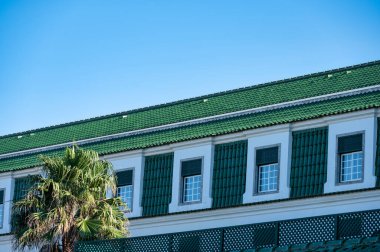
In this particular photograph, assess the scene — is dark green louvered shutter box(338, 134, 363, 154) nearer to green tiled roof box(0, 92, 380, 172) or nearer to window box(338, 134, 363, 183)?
window box(338, 134, 363, 183)

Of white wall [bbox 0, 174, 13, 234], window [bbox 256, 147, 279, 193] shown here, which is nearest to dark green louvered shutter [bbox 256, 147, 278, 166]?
window [bbox 256, 147, 279, 193]

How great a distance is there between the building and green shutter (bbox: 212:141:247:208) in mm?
53

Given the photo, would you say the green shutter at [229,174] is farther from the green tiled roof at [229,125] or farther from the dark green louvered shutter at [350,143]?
the dark green louvered shutter at [350,143]

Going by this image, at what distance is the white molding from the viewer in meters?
55.6

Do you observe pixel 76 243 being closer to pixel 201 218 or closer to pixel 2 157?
pixel 201 218

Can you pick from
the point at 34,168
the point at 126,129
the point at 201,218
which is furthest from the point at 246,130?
the point at 34,168

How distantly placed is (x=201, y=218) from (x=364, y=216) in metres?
24.5

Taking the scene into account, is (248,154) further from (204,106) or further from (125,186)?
(125,186)

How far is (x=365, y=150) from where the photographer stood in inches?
2218

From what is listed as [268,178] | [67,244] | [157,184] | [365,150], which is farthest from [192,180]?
[67,244]

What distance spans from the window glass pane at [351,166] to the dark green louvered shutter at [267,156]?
3568 mm

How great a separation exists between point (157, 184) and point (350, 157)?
11.1 meters

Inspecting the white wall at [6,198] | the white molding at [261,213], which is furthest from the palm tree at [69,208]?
the white wall at [6,198]

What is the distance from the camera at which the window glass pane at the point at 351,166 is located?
56469mm
